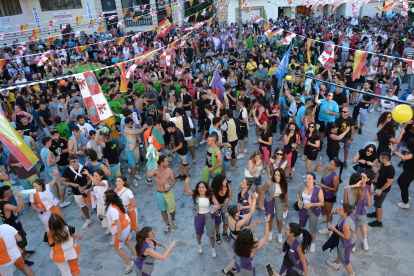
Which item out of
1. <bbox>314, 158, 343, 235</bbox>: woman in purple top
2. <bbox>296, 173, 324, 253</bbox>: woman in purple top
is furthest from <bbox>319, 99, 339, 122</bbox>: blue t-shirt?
<bbox>296, 173, 324, 253</bbox>: woman in purple top

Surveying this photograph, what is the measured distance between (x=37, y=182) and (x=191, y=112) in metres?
5.41

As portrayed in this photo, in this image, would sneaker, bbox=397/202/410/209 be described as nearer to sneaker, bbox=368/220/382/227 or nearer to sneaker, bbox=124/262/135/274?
sneaker, bbox=368/220/382/227

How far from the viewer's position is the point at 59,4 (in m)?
26.8

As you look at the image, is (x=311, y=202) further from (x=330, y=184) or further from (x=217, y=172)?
(x=217, y=172)

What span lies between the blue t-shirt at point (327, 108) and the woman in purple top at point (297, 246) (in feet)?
14.8

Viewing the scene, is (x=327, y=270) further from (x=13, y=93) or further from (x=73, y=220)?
(x=13, y=93)

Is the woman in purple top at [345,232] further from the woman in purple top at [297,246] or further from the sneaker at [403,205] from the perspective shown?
the sneaker at [403,205]

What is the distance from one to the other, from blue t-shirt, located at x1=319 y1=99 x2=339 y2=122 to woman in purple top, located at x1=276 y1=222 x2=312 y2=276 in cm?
450

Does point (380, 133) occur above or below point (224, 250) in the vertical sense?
above

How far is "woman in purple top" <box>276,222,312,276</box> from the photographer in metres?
3.60

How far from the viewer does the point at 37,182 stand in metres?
4.80

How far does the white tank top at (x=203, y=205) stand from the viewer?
14.6ft

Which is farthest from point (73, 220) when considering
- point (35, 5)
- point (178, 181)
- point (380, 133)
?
point (35, 5)

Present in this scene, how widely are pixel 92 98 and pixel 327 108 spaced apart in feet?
18.9
